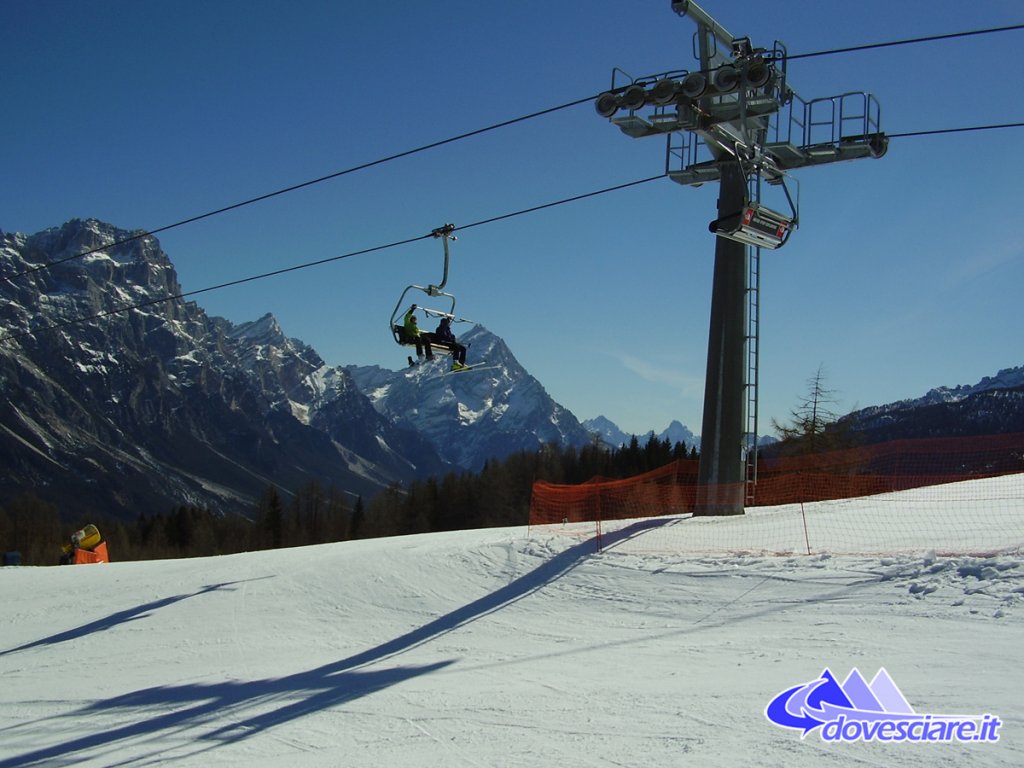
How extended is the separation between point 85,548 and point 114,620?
1353cm

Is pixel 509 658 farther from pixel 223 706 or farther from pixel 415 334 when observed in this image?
pixel 415 334

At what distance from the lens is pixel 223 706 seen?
37.6 feet

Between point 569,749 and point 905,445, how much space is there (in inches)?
732

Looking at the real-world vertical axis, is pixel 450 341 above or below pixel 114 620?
above

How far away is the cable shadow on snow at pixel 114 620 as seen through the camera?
1659cm

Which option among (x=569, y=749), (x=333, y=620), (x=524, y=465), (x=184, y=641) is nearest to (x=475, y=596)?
(x=333, y=620)

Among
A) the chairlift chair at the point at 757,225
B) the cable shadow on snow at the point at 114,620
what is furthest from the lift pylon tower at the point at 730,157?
the cable shadow on snow at the point at 114,620

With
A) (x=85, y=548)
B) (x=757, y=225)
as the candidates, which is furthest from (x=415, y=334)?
(x=85, y=548)

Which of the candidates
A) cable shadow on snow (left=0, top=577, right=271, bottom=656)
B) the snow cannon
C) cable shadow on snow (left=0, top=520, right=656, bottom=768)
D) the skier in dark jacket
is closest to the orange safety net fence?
the skier in dark jacket

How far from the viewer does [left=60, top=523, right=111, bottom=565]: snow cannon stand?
1143 inches

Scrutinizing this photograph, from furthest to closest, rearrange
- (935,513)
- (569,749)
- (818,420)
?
1. (818,420)
2. (935,513)
3. (569,749)

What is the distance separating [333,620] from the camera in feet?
52.4

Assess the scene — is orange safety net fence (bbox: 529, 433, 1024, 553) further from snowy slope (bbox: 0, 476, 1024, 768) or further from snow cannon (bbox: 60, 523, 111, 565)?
snow cannon (bbox: 60, 523, 111, 565)

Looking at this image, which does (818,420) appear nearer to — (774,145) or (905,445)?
(905,445)
